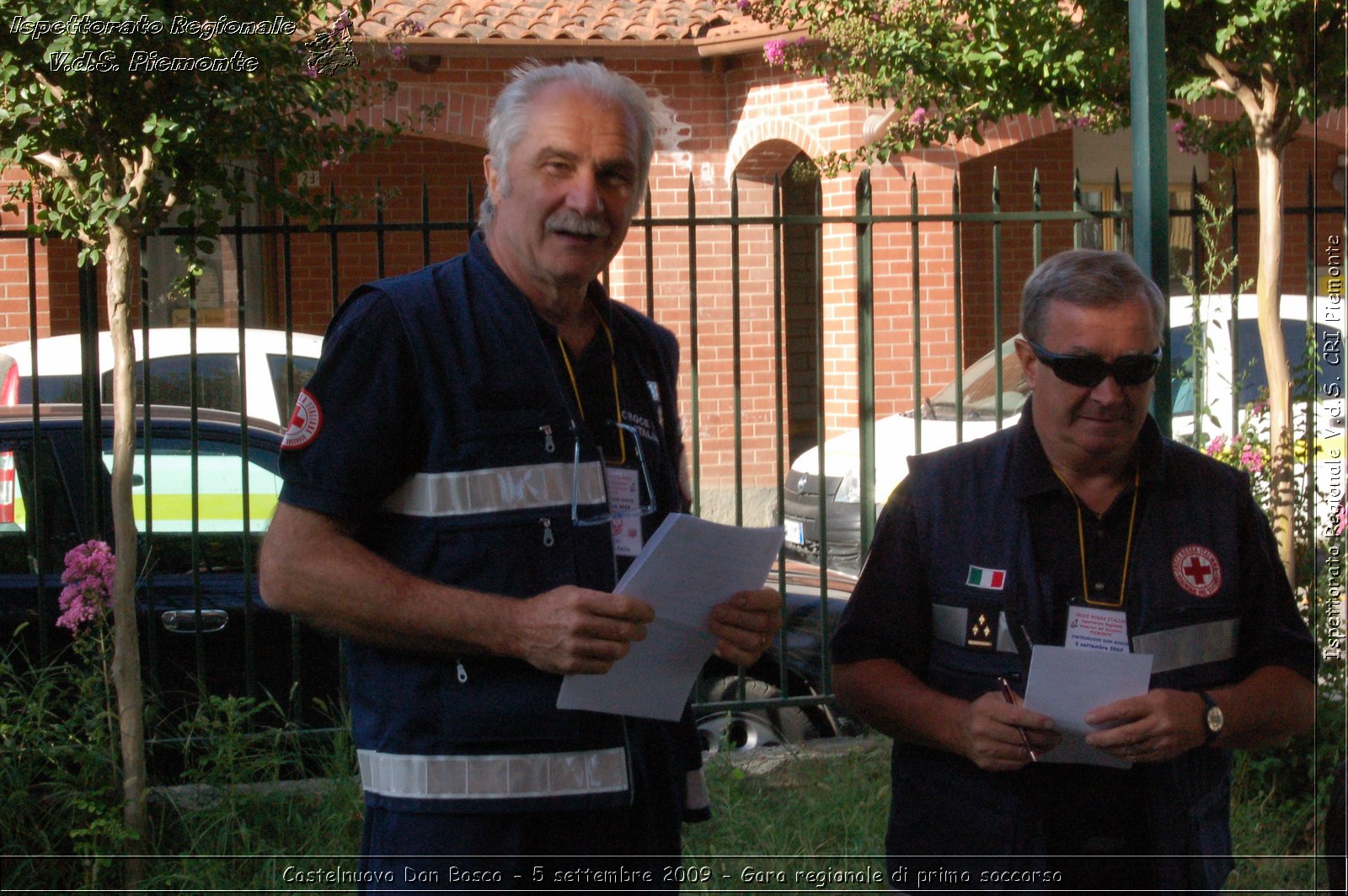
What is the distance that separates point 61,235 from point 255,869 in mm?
2025

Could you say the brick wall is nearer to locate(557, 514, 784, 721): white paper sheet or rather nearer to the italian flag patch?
the italian flag patch

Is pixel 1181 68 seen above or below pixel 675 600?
above

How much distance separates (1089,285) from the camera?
7.72 feet

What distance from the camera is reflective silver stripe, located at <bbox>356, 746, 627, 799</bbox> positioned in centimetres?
193

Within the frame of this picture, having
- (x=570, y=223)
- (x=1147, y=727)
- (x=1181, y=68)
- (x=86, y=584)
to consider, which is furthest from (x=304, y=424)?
(x=1181, y=68)

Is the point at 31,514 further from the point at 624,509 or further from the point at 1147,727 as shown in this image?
the point at 1147,727

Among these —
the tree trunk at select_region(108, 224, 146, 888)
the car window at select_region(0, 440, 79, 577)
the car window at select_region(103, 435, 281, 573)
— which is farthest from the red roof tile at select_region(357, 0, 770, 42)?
the tree trunk at select_region(108, 224, 146, 888)

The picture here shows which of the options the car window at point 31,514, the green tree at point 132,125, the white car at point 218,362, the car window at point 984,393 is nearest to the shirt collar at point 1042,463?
the green tree at point 132,125

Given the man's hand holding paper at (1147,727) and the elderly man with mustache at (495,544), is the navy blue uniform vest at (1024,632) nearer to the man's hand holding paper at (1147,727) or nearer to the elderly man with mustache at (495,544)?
the man's hand holding paper at (1147,727)

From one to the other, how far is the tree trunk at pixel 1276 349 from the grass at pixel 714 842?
3.02 feet

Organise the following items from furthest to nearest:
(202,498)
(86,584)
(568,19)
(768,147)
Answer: (768,147) → (568,19) → (202,498) → (86,584)

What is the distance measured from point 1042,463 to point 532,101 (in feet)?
3.37

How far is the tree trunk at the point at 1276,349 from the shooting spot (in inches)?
194

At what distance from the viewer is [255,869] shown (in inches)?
169
